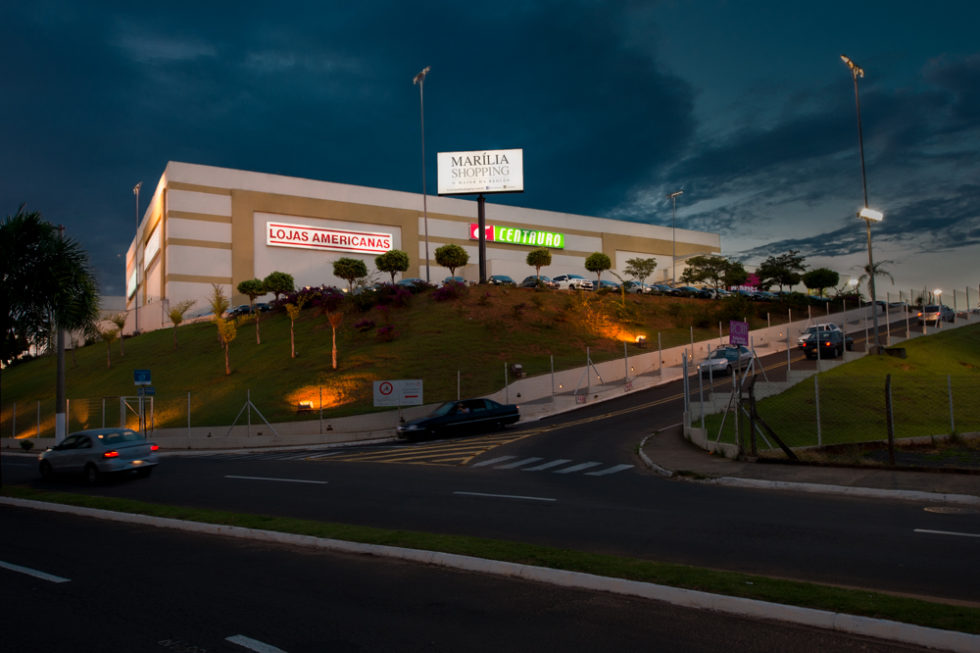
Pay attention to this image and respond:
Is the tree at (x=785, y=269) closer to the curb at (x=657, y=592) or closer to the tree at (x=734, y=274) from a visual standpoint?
the tree at (x=734, y=274)

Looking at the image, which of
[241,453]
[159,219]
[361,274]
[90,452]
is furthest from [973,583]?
[159,219]

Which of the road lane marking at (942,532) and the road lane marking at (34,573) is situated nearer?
the road lane marking at (34,573)

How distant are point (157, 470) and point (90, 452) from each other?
2.87 m

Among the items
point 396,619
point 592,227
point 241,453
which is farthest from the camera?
point 592,227

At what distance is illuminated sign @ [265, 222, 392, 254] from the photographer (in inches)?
2739

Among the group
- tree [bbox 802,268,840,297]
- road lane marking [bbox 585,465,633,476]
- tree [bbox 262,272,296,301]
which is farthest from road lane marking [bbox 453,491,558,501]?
tree [bbox 802,268,840,297]

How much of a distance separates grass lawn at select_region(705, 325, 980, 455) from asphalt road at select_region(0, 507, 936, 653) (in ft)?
43.4

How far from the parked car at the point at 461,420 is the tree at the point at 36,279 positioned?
1315cm

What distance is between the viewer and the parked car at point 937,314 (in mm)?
44825

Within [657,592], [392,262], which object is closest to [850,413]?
[657,592]

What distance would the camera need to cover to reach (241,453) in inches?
1058

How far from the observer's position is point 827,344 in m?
34.1

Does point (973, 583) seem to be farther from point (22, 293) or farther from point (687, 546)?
point (22, 293)

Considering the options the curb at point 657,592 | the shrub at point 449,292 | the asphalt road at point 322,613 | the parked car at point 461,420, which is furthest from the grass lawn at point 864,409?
the shrub at point 449,292
